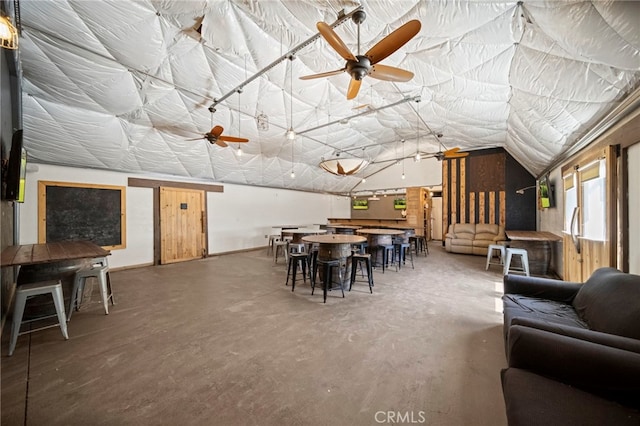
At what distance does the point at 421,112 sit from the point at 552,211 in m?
3.83

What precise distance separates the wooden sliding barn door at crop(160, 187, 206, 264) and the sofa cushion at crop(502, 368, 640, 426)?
24.8 feet

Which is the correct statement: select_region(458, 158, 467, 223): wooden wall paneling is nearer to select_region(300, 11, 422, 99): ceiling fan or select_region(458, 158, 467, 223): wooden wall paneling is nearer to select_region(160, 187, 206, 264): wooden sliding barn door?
select_region(300, 11, 422, 99): ceiling fan

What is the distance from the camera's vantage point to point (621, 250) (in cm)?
252

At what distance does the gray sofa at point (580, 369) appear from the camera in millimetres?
1135

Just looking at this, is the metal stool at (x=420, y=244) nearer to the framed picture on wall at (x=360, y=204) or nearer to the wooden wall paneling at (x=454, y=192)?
the wooden wall paneling at (x=454, y=192)

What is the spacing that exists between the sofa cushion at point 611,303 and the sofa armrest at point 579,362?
1.75 feet

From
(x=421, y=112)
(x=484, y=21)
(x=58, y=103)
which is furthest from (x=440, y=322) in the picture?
(x=58, y=103)

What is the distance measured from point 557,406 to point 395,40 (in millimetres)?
2718

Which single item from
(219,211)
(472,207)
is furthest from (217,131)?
(472,207)

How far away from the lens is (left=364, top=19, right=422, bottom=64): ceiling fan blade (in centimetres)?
205

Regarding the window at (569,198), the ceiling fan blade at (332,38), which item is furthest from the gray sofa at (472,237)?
the ceiling fan blade at (332,38)

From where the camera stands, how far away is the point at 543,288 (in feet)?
8.52

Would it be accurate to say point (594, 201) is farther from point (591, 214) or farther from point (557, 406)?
point (557, 406)

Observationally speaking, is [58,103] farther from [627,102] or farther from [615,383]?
[627,102]
